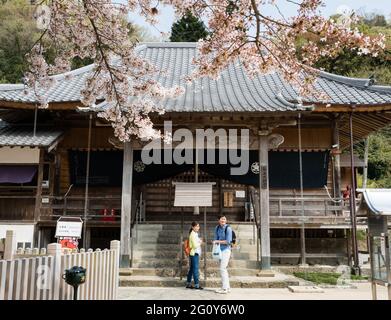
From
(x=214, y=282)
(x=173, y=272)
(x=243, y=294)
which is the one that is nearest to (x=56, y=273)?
(x=243, y=294)

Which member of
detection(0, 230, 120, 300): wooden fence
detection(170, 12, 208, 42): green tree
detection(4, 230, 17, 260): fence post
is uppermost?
detection(170, 12, 208, 42): green tree

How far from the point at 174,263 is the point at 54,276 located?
5.75 metres

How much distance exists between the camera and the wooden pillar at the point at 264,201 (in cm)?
1001

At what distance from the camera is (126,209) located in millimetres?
10391

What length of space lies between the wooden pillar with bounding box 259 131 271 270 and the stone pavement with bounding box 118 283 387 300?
107 centimetres

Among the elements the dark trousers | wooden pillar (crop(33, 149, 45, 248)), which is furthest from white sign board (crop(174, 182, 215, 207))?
wooden pillar (crop(33, 149, 45, 248))

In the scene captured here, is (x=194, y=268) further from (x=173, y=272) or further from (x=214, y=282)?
(x=173, y=272)

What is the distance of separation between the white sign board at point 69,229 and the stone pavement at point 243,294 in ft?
6.43

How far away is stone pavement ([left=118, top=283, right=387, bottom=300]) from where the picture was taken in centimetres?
792

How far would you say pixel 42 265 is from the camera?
15.5ft

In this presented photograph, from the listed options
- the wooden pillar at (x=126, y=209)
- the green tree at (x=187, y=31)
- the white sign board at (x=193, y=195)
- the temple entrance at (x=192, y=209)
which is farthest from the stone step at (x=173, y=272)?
the green tree at (x=187, y=31)

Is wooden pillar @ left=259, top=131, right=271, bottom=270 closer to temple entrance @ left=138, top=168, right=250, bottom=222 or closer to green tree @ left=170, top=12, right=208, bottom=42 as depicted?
temple entrance @ left=138, top=168, right=250, bottom=222

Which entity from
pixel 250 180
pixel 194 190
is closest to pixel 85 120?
pixel 194 190
